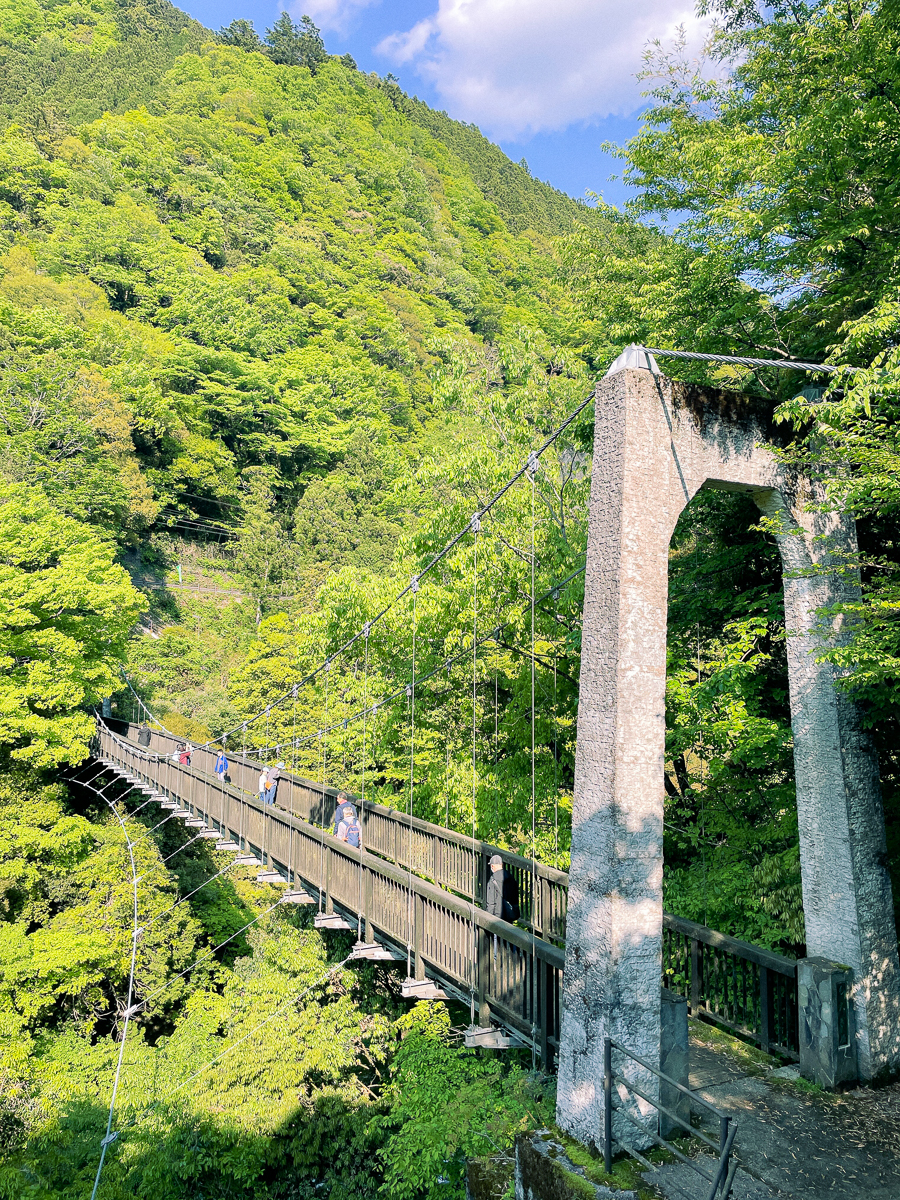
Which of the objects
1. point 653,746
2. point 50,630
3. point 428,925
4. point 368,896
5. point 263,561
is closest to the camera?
point 653,746

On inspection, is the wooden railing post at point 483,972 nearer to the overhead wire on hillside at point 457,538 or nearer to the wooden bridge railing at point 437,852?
the wooden bridge railing at point 437,852

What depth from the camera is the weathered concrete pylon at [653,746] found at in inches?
146

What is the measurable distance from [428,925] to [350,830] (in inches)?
88.9

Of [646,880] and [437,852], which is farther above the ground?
[646,880]

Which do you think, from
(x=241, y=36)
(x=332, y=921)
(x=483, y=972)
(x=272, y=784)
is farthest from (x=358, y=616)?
(x=241, y=36)

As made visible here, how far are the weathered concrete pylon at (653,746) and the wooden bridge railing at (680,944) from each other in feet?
1.39

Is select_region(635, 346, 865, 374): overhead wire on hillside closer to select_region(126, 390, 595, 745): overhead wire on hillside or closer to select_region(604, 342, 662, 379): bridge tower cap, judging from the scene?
select_region(604, 342, 662, 379): bridge tower cap

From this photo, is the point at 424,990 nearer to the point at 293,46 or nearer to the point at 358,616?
the point at 358,616

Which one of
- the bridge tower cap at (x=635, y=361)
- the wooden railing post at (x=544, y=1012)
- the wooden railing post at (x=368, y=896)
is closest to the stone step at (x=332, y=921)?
the wooden railing post at (x=368, y=896)

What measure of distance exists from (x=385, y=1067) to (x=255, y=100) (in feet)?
244

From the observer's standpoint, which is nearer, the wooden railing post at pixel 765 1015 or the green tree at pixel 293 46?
the wooden railing post at pixel 765 1015

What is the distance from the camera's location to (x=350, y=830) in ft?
25.1

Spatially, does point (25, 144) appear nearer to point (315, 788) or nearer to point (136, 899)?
point (136, 899)

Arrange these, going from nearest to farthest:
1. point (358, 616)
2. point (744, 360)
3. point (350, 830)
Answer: point (744, 360) → point (350, 830) → point (358, 616)
